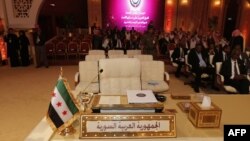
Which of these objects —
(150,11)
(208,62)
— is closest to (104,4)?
(150,11)

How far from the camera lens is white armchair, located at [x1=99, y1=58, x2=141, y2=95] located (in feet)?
11.1

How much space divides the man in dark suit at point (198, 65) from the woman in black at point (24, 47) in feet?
19.8

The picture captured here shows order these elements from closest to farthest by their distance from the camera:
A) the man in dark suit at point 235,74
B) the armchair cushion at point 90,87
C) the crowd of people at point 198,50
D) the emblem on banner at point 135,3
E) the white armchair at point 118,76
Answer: the white armchair at point 118,76
the armchair cushion at point 90,87
the man in dark suit at point 235,74
the crowd of people at point 198,50
the emblem on banner at point 135,3

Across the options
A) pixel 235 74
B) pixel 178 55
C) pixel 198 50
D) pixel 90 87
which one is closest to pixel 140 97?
pixel 90 87

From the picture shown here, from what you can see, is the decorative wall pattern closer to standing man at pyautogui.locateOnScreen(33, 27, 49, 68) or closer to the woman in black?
the woman in black

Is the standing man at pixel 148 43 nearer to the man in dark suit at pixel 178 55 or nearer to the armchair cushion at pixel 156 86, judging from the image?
the man in dark suit at pixel 178 55

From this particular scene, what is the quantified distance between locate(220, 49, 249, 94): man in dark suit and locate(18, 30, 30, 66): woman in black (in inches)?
272

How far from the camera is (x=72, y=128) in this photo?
1.78 metres

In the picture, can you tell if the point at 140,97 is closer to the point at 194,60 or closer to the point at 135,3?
the point at 194,60

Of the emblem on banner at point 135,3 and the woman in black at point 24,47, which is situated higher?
the emblem on banner at point 135,3

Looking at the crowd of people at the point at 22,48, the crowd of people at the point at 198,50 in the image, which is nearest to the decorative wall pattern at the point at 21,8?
the crowd of people at the point at 22,48

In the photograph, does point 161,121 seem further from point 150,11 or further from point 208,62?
point 150,11

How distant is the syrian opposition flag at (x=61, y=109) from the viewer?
1729 mm

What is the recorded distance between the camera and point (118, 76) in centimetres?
344
